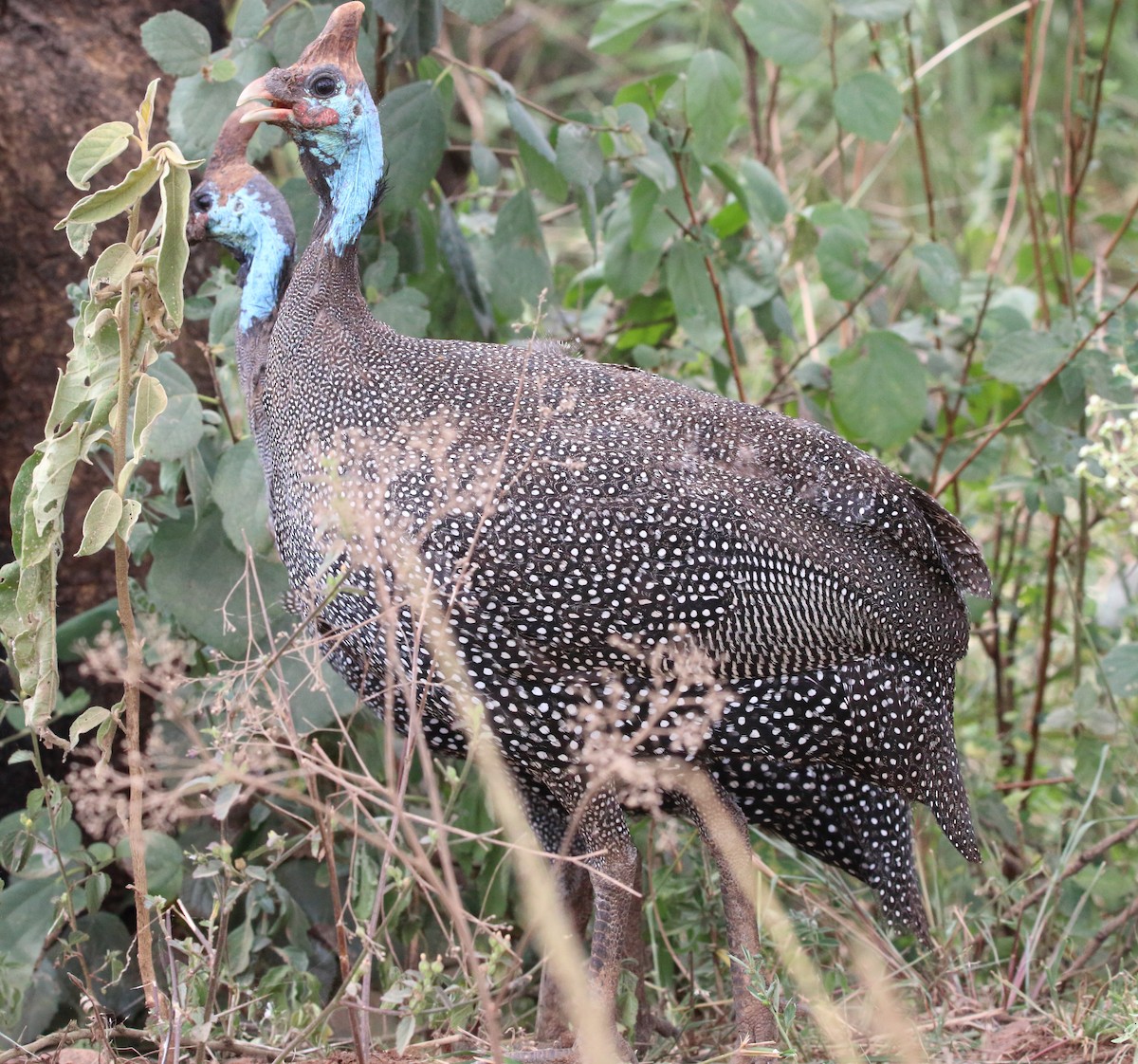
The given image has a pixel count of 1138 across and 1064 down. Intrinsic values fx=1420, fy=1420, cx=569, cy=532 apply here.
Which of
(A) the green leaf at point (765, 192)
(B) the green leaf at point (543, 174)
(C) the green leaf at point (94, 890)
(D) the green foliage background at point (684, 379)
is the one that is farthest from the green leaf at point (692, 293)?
(C) the green leaf at point (94, 890)

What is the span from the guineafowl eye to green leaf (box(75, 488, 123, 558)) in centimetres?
86

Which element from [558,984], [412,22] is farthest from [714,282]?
[558,984]

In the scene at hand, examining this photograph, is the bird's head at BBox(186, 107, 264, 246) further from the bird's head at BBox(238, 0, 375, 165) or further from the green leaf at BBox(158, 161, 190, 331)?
the green leaf at BBox(158, 161, 190, 331)

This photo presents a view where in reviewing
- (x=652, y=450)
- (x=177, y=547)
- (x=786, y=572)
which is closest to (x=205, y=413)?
(x=177, y=547)

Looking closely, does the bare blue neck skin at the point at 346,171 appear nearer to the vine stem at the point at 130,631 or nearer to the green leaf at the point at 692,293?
the vine stem at the point at 130,631

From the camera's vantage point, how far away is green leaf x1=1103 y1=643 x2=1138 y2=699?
9.43ft

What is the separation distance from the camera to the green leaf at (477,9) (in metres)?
2.64

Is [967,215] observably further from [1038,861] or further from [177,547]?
[177,547]

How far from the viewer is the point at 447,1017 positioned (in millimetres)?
2393

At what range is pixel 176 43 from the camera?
8.72 ft

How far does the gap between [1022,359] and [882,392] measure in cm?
35

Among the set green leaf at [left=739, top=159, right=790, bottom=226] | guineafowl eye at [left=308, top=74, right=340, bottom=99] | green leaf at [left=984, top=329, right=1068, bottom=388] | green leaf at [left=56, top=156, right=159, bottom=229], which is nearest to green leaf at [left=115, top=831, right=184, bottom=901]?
green leaf at [left=56, top=156, right=159, bottom=229]

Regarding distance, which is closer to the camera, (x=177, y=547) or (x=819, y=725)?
(x=819, y=725)

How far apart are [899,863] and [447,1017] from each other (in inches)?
33.1
